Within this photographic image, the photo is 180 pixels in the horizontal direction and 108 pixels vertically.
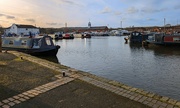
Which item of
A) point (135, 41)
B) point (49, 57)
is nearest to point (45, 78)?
point (49, 57)

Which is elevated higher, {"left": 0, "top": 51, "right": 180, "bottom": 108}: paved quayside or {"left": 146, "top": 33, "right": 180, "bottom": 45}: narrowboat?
{"left": 146, "top": 33, "right": 180, "bottom": 45}: narrowboat

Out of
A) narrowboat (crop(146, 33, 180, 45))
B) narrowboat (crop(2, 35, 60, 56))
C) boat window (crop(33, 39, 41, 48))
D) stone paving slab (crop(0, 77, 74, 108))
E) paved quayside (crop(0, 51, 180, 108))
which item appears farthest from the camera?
narrowboat (crop(146, 33, 180, 45))

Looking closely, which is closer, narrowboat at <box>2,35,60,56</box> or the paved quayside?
the paved quayside

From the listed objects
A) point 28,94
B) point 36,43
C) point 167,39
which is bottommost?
point 28,94

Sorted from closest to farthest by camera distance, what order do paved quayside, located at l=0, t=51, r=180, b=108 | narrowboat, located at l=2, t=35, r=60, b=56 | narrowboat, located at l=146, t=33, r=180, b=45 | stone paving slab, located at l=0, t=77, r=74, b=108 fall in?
stone paving slab, located at l=0, t=77, r=74, b=108 → paved quayside, located at l=0, t=51, r=180, b=108 → narrowboat, located at l=2, t=35, r=60, b=56 → narrowboat, located at l=146, t=33, r=180, b=45

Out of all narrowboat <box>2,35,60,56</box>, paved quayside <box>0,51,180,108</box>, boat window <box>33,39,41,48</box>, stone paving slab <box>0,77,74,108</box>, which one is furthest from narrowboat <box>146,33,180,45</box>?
stone paving slab <box>0,77,74,108</box>

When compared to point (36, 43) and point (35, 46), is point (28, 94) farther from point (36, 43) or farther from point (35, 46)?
point (36, 43)

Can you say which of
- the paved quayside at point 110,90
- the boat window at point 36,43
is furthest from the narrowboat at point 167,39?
the paved quayside at point 110,90

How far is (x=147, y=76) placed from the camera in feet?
47.4

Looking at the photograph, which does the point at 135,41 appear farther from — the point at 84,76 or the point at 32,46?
the point at 84,76

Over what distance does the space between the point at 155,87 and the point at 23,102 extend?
8420mm

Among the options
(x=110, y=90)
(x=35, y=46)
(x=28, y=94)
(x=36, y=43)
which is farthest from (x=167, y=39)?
(x=28, y=94)

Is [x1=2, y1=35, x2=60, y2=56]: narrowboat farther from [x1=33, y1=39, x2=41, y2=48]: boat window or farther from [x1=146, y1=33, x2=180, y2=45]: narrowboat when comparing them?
[x1=146, y1=33, x2=180, y2=45]: narrowboat

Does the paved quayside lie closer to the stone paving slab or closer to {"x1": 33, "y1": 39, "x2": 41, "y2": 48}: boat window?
the stone paving slab
